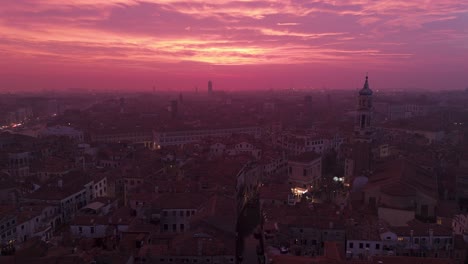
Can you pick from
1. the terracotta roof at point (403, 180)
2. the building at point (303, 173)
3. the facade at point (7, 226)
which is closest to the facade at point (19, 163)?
the facade at point (7, 226)

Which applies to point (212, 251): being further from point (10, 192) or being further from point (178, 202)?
point (10, 192)

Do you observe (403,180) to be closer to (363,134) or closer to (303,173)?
(363,134)

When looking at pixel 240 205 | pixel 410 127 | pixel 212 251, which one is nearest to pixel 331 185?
pixel 240 205

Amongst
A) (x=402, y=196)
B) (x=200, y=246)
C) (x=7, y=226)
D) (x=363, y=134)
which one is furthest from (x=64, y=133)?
(x=402, y=196)

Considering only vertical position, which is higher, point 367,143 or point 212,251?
point 367,143

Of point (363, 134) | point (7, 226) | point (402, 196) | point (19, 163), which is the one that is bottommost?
point (19, 163)

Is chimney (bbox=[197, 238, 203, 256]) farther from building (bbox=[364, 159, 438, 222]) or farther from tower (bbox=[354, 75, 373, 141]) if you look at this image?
tower (bbox=[354, 75, 373, 141])

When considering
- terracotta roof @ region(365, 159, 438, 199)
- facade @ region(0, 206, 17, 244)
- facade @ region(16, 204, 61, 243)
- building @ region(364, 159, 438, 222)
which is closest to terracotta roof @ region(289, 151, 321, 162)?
terracotta roof @ region(365, 159, 438, 199)

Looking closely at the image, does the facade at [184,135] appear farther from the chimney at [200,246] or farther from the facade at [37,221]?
the chimney at [200,246]
